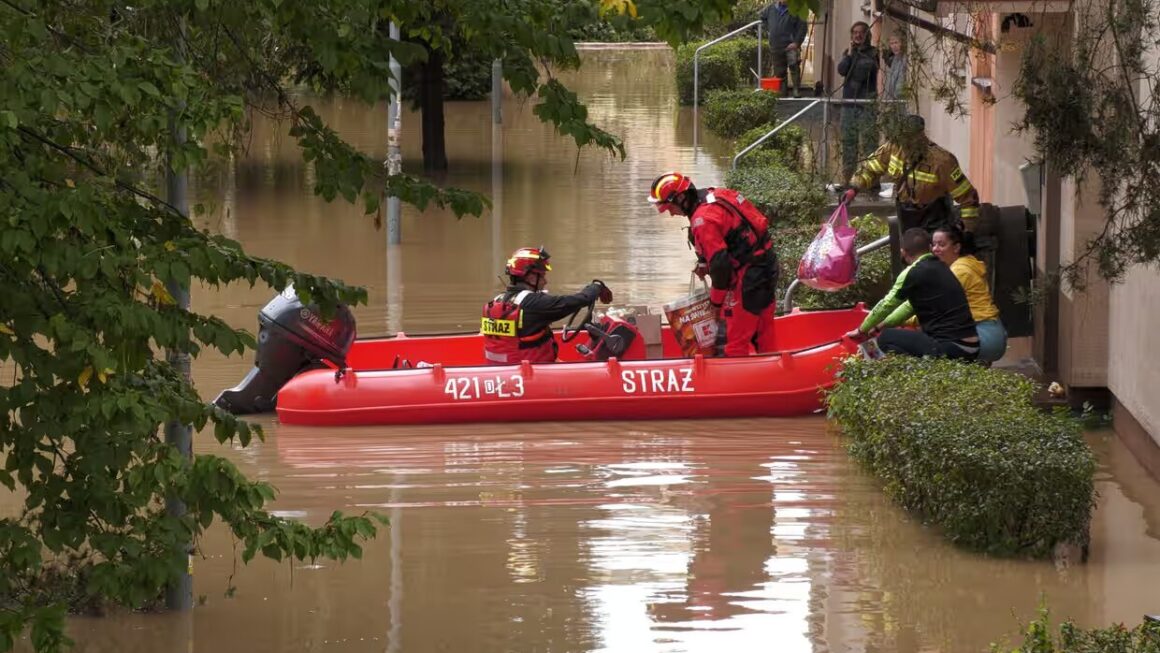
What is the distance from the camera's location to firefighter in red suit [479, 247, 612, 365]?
12.5 metres

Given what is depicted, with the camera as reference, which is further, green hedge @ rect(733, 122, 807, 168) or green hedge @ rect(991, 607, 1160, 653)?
green hedge @ rect(733, 122, 807, 168)

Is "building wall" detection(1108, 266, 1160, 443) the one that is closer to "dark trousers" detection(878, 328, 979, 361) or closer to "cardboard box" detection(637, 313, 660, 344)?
"dark trousers" detection(878, 328, 979, 361)

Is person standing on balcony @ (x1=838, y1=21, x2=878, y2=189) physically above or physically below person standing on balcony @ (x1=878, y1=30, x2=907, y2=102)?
above

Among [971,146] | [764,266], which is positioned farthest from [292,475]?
[971,146]

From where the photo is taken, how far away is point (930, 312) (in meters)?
12.1

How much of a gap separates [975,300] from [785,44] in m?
21.6

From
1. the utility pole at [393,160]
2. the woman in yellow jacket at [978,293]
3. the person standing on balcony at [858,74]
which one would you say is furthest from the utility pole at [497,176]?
the woman in yellow jacket at [978,293]

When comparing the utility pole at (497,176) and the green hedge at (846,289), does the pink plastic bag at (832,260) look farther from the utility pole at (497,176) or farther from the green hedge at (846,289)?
the utility pole at (497,176)

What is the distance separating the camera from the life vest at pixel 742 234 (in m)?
Result: 12.8

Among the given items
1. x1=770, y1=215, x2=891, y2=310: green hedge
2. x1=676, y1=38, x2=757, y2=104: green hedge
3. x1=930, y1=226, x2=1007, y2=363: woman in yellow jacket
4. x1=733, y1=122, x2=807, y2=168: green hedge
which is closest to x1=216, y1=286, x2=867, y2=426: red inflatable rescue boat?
x1=930, y1=226, x2=1007, y2=363: woman in yellow jacket

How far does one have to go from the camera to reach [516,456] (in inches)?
458

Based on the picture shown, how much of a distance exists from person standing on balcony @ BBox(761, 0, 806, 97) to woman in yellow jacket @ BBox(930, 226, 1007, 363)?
19.9m

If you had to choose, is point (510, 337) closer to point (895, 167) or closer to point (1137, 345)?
point (895, 167)

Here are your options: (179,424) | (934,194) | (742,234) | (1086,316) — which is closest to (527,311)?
(742,234)
